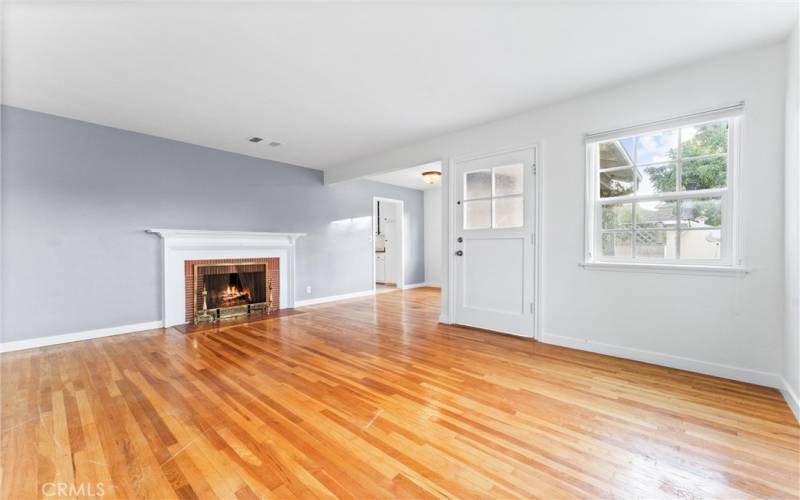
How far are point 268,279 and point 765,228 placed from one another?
5.64 meters

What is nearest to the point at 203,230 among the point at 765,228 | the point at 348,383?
the point at 348,383

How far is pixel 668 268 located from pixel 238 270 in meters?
5.21

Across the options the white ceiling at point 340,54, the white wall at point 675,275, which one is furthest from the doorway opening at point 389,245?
the white wall at point 675,275

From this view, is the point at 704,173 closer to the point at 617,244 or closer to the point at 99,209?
the point at 617,244

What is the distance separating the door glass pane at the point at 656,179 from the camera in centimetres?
283

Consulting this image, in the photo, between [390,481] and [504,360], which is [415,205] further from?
[390,481]

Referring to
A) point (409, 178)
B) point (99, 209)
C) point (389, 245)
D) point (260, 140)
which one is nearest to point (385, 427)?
point (260, 140)

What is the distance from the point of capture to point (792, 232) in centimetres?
214

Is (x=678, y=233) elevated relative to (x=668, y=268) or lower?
elevated

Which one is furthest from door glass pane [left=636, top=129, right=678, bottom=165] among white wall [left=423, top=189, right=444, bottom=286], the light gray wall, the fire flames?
white wall [left=423, top=189, right=444, bottom=286]

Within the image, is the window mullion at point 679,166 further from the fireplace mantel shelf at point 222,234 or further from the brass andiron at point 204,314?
the brass andiron at point 204,314

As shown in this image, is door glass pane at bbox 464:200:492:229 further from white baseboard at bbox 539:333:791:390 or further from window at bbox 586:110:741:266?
white baseboard at bbox 539:333:791:390

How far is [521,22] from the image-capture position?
7.02ft
